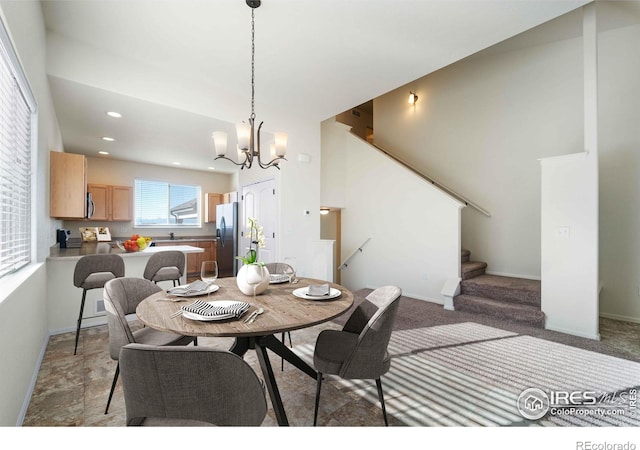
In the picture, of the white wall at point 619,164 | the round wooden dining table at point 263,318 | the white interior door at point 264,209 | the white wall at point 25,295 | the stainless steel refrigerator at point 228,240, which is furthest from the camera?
the stainless steel refrigerator at point 228,240

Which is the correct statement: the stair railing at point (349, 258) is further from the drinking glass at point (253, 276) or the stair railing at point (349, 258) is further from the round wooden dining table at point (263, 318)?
the drinking glass at point (253, 276)

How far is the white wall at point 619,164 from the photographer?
360 centimetres

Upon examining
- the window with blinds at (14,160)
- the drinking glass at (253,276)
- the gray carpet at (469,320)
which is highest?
the window with blinds at (14,160)

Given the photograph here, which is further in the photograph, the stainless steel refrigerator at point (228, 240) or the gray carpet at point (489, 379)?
the stainless steel refrigerator at point (228, 240)

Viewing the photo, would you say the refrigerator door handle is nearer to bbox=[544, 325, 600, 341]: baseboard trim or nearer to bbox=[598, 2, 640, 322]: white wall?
bbox=[544, 325, 600, 341]: baseboard trim

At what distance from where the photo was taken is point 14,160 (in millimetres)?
A: 1901

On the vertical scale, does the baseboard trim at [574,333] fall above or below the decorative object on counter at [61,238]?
below

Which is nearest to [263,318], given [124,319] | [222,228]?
[124,319]

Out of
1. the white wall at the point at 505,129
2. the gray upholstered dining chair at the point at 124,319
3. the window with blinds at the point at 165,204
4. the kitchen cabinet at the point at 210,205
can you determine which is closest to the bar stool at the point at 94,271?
the gray upholstered dining chair at the point at 124,319

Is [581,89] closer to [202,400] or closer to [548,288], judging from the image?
[548,288]

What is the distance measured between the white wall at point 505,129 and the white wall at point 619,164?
29 cm

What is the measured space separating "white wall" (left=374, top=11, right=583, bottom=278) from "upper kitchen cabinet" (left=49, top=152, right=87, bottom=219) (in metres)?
5.47

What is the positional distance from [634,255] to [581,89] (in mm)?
2382
